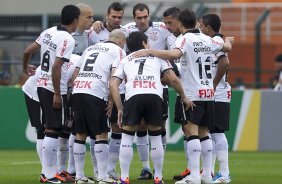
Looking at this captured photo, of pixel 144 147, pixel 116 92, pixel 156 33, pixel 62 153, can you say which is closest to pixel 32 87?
pixel 62 153

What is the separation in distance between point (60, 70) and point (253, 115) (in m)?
10.5

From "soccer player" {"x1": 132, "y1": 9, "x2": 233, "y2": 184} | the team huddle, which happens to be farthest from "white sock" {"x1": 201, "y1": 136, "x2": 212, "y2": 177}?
"soccer player" {"x1": 132, "y1": 9, "x2": 233, "y2": 184}

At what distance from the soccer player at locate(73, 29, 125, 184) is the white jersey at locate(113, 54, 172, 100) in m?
0.40

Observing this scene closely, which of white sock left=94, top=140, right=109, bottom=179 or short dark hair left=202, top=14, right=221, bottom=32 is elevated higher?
short dark hair left=202, top=14, right=221, bottom=32

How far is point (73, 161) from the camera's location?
16562 millimetres

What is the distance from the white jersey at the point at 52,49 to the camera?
15.1 metres

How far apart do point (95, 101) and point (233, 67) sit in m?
15.4

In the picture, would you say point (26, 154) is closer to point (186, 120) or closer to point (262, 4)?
point (186, 120)

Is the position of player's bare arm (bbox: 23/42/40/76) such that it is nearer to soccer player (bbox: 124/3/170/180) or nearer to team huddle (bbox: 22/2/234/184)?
team huddle (bbox: 22/2/234/184)

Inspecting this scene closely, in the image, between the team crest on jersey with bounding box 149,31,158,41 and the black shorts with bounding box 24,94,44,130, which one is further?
the team crest on jersey with bounding box 149,31,158,41

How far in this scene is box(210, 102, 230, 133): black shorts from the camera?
1614 cm

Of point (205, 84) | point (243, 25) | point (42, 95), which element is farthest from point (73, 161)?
point (243, 25)

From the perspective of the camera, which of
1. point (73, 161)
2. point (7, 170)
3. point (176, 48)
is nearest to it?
point (176, 48)

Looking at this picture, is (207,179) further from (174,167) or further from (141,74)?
(174,167)
